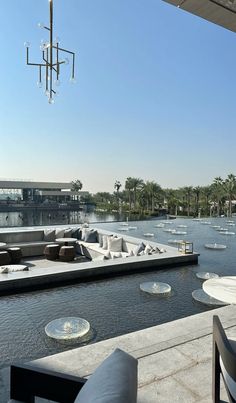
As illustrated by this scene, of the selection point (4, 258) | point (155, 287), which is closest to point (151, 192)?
point (4, 258)

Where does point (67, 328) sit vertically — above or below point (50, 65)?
below

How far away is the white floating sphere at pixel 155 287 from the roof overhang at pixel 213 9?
13.6ft

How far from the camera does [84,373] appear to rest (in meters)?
2.56

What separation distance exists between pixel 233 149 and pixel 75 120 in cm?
1731

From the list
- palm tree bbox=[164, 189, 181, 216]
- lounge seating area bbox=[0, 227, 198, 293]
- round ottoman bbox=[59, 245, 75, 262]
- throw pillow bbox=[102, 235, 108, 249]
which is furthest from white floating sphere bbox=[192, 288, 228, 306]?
palm tree bbox=[164, 189, 181, 216]

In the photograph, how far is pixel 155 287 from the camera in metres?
5.49

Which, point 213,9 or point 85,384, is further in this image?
point 213,9

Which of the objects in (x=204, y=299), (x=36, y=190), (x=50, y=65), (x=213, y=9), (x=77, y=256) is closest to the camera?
(x=213, y=9)

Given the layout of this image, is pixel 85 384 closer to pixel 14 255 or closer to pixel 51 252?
pixel 14 255

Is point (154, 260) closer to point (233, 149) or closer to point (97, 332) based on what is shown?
point (97, 332)

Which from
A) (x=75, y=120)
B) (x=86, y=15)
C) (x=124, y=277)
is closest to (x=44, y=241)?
(x=124, y=277)

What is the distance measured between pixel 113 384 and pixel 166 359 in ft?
5.55

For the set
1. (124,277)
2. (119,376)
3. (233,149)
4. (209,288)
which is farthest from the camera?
(233,149)

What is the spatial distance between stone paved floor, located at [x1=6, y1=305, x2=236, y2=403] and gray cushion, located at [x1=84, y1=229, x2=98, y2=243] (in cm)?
620
